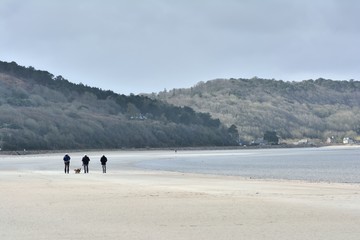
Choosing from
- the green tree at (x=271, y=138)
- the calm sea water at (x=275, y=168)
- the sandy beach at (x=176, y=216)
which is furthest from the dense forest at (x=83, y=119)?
the sandy beach at (x=176, y=216)

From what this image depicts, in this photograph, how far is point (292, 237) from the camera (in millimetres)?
11281

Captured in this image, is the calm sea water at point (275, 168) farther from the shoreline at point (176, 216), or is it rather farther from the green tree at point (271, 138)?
the green tree at point (271, 138)

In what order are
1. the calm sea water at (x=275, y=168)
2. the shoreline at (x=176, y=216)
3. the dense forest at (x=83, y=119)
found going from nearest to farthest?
the shoreline at (x=176, y=216) → the calm sea water at (x=275, y=168) → the dense forest at (x=83, y=119)

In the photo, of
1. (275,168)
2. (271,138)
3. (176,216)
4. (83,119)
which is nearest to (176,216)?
(176,216)

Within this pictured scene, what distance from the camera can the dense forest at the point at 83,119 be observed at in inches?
4697

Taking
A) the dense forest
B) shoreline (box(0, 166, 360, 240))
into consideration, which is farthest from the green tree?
shoreline (box(0, 166, 360, 240))

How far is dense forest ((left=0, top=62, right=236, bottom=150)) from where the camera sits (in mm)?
119312

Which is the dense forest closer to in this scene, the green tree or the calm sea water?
the green tree

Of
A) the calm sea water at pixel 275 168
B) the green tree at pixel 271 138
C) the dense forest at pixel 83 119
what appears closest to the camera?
the calm sea water at pixel 275 168

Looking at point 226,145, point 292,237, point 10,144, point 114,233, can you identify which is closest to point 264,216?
point 292,237

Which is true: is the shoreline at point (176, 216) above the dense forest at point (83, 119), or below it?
below

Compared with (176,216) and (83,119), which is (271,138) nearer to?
(83,119)

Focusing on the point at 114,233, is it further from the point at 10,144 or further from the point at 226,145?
the point at 226,145

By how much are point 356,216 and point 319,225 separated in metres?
1.73
